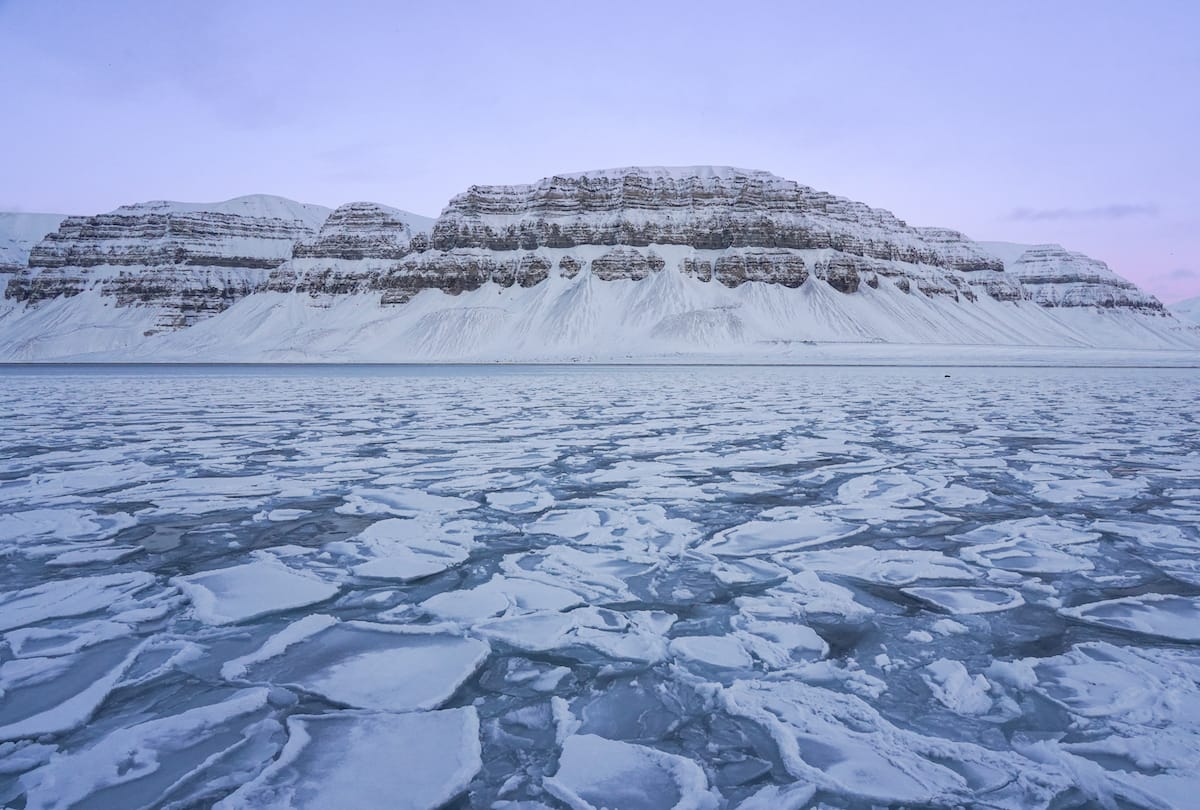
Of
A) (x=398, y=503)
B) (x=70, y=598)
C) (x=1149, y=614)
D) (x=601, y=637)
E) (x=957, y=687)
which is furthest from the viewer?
(x=398, y=503)

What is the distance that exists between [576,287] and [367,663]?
313 feet

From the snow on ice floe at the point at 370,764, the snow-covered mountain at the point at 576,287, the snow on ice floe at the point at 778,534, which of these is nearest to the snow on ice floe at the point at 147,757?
the snow on ice floe at the point at 370,764

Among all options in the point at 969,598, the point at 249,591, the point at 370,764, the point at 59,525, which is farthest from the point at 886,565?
the point at 59,525

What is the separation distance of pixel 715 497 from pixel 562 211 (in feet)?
348

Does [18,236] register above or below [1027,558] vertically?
above

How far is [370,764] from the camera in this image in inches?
96.1

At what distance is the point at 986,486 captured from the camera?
7223mm

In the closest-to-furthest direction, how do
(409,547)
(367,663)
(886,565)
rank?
(367,663) < (886,565) < (409,547)

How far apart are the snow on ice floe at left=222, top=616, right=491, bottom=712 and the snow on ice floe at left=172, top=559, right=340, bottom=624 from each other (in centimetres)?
34

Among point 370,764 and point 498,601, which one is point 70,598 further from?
point 370,764

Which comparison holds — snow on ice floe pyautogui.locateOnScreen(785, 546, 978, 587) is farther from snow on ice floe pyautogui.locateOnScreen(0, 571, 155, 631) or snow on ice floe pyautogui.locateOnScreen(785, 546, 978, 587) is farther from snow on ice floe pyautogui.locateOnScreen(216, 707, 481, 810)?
snow on ice floe pyautogui.locateOnScreen(0, 571, 155, 631)

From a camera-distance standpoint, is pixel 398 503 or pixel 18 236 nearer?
pixel 398 503

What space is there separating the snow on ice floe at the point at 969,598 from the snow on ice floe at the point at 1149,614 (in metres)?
0.27

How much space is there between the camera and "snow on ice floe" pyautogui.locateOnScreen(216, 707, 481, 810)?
2.24 m
